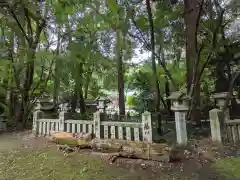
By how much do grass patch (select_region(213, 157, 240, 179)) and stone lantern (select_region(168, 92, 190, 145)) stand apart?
0.75 meters

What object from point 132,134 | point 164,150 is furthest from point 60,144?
point 164,150

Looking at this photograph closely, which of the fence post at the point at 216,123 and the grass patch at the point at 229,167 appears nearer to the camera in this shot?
the grass patch at the point at 229,167

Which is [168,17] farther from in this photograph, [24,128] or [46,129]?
[24,128]

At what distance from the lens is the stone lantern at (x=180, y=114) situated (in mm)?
4184

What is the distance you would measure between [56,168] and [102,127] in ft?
4.93

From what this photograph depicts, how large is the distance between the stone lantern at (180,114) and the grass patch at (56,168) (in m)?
1.31

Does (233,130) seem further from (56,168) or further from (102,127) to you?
(56,168)

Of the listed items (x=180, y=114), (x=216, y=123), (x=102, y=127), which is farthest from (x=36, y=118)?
(x=216, y=123)

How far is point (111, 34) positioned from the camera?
31.2 ft

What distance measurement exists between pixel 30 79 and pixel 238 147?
728 centimetres

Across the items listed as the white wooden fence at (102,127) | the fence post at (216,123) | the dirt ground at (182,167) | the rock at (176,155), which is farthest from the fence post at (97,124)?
the fence post at (216,123)

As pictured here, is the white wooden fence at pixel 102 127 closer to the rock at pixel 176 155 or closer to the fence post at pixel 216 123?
the rock at pixel 176 155

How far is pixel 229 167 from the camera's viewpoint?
3.49m

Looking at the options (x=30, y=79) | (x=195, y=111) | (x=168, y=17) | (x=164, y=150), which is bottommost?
(x=164, y=150)
